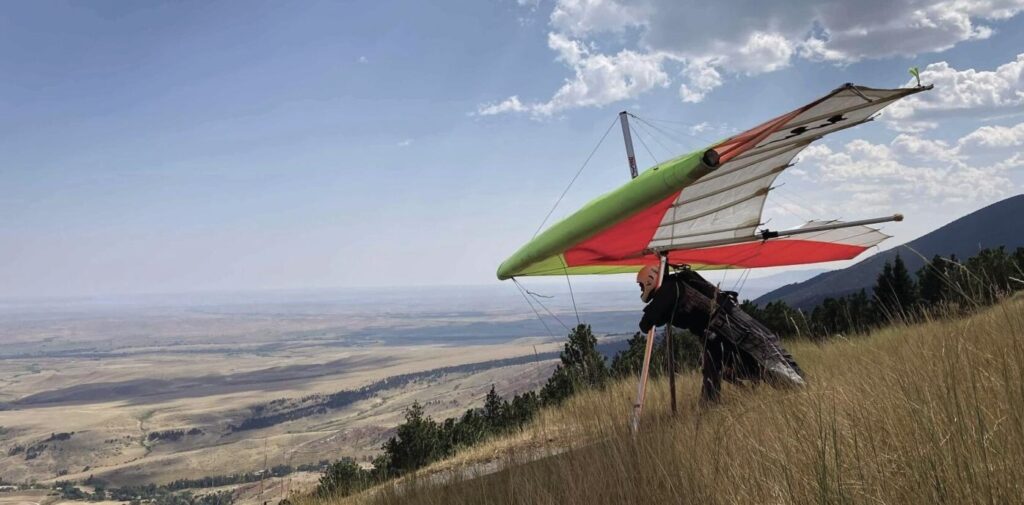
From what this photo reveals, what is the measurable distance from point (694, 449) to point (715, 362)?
2.38 meters

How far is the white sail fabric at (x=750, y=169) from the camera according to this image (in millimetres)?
3607

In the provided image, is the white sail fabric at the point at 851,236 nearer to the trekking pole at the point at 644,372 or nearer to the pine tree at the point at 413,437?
the trekking pole at the point at 644,372

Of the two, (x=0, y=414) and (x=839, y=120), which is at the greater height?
(x=839, y=120)

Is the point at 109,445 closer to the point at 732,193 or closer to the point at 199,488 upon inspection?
the point at 199,488

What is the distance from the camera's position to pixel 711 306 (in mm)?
4902

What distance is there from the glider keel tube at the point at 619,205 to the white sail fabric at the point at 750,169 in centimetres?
21

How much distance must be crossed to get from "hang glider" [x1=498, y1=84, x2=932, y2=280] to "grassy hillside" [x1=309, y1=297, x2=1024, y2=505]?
155 centimetres

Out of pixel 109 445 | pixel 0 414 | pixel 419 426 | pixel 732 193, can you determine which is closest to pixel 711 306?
pixel 732 193

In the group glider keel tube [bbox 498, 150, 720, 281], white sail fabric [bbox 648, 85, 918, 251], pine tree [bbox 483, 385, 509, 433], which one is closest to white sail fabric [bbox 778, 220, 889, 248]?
white sail fabric [bbox 648, 85, 918, 251]

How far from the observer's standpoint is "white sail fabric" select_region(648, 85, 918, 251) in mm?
3607

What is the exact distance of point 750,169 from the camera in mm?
5312

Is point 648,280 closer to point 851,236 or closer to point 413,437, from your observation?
point 851,236

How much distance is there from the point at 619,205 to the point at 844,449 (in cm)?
249

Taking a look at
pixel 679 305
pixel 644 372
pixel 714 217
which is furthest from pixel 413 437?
pixel 679 305
